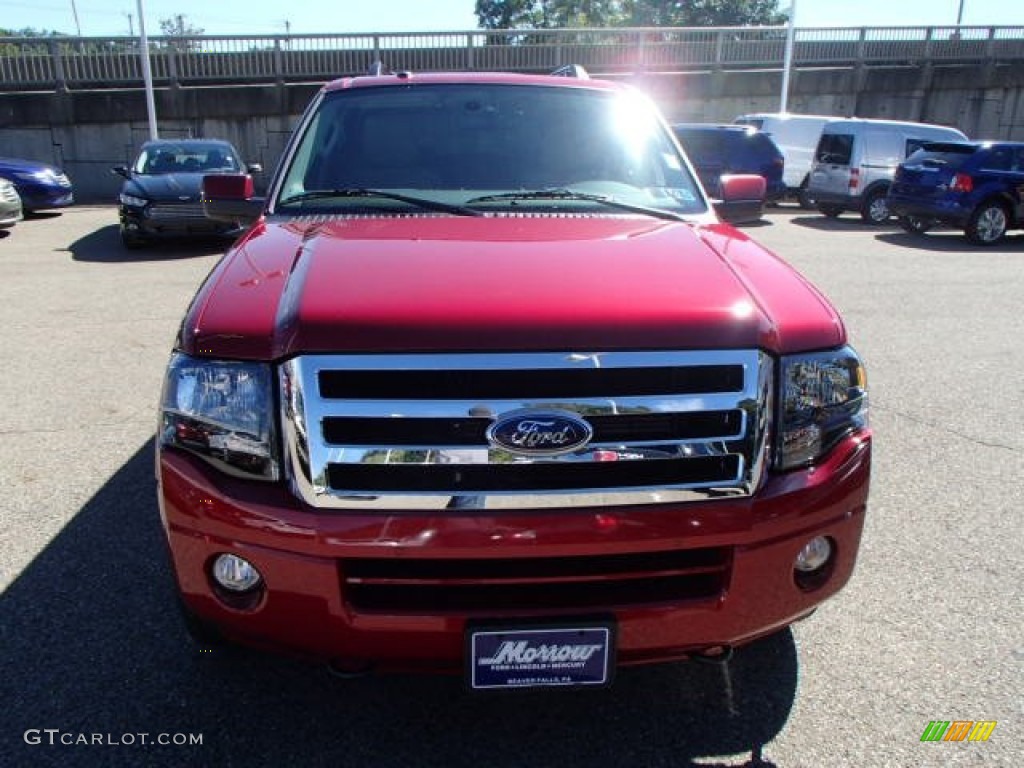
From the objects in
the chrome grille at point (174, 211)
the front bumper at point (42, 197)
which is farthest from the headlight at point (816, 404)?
the front bumper at point (42, 197)

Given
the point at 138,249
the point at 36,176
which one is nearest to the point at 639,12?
the point at 36,176

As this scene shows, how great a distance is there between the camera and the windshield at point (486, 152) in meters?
3.30

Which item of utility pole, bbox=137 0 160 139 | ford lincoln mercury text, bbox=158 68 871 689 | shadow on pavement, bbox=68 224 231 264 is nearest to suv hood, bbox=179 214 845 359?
ford lincoln mercury text, bbox=158 68 871 689

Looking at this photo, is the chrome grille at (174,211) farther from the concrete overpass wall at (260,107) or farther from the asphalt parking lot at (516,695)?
the concrete overpass wall at (260,107)

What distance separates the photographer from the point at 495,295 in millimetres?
2213

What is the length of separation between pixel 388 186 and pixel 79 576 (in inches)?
77.2

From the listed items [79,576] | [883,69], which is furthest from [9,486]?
[883,69]

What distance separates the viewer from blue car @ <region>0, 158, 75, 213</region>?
48.9ft

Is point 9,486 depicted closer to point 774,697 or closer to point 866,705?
point 774,697

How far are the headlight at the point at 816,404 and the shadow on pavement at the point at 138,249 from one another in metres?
10.6

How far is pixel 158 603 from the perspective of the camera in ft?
10.1

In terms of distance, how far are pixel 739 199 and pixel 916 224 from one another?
12372 millimetres

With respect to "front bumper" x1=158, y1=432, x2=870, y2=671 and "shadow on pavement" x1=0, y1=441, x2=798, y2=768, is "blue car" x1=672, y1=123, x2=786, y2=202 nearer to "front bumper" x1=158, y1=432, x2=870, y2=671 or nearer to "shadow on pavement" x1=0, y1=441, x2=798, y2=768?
"shadow on pavement" x1=0, y1=441, x2=798, y2=768

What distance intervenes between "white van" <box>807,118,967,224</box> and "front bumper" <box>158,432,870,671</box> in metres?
15.6
